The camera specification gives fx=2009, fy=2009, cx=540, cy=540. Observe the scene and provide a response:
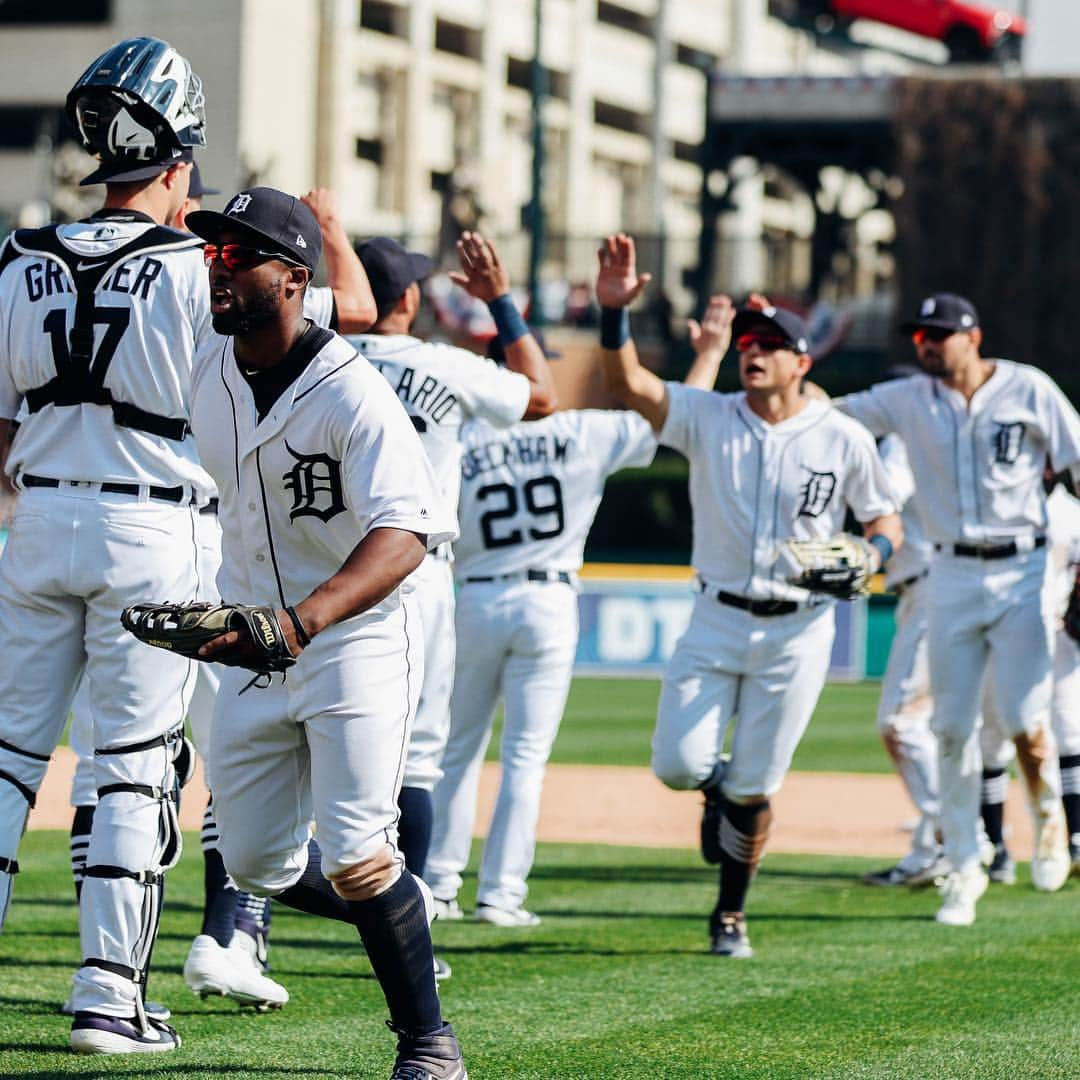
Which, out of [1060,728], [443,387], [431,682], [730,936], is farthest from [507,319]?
[1060,728]

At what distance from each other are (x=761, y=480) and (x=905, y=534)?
2599 millimetres

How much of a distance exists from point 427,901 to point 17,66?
153ft

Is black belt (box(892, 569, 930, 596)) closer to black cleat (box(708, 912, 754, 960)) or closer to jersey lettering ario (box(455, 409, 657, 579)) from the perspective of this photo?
jersey lettering ario (box(455, 409, 657, 579))

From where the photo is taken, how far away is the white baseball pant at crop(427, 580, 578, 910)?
25.7 ft

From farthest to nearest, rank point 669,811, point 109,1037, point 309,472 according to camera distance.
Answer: point 669,811, point 109,1037, point 309,472

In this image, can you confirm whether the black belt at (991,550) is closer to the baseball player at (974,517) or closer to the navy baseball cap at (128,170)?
the baseball player at (974,517)

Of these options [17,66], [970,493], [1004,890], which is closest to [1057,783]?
[1004,890]

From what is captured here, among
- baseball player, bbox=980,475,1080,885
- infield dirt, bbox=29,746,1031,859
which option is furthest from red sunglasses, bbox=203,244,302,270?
infield dirt, bbox=29,746,1031,859

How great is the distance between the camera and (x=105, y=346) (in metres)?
5.30

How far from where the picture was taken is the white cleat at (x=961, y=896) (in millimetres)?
7918

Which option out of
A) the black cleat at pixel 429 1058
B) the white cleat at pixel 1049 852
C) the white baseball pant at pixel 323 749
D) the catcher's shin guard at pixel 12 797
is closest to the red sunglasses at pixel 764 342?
the white cleat at pixel 1049 852

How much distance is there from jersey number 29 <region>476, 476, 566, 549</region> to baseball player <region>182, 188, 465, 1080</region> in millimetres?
3116

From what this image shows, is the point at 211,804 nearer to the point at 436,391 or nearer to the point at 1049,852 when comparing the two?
the point at 436,391

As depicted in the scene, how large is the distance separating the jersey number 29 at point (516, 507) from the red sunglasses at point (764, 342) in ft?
3.43
